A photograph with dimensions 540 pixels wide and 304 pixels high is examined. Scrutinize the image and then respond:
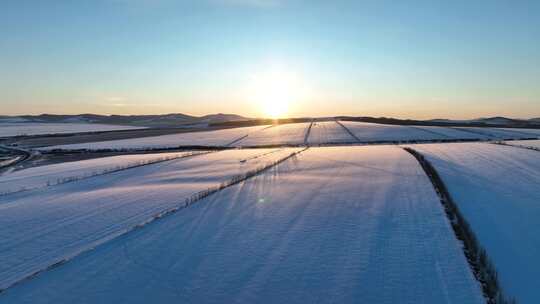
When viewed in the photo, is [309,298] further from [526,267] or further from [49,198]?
[49,198]

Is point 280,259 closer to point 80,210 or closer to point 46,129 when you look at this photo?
point 80,210

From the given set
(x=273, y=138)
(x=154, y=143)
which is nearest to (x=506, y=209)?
(x=273, y=138)

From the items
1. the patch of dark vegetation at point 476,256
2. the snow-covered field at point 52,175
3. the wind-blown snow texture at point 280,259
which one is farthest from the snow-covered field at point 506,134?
the snow-covered field at point 52,175

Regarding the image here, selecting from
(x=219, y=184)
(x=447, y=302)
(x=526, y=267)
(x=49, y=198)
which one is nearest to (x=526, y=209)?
(x=526, y=267)

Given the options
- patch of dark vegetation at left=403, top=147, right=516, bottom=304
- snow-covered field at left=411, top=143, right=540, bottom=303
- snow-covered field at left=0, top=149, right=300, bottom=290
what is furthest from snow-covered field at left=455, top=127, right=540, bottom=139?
patch of dark vegetation at left=403, top=147, right=516, bottom=304

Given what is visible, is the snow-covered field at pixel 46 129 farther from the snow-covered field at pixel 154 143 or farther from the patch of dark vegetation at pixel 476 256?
the patch of dark vegetation at pixel 476 256

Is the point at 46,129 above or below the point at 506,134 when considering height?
above
